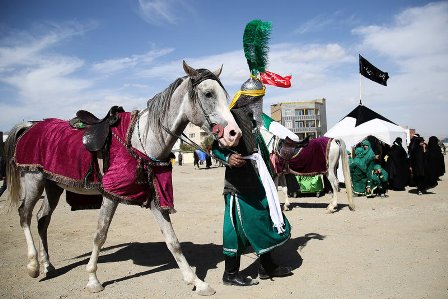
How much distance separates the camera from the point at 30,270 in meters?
3.91

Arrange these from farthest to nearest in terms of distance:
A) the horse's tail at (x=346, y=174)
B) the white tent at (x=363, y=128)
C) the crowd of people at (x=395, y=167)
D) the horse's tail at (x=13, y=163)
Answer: the white tent at (x=363, y=128) < the crowd of people at (x=395, y=167) < the horse's tail at (x=346, y=174) < the horse's tail at (x=13, y=163)

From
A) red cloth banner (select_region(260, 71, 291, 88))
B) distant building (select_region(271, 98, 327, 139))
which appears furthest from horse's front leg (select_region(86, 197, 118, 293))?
distant building (select_region(271, 98, 327, 139))

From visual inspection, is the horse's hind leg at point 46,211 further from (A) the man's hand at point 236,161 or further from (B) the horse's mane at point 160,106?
(A) the man's hand at point 236,161

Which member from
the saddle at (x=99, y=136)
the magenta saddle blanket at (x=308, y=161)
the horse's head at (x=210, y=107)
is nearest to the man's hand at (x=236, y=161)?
the horse's head at (x=210, y=107)

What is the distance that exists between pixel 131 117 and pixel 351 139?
1085 cm

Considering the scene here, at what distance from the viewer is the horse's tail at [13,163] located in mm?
4316

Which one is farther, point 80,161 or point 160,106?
point 80,161

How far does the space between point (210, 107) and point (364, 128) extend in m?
11.0

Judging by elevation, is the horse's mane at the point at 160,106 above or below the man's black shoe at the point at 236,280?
above

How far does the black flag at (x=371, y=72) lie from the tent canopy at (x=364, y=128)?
2805mm

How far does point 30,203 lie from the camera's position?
4062 millimetres

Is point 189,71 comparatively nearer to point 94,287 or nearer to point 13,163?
point 94,287

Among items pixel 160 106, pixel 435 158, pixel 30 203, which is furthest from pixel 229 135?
pixel 435 158

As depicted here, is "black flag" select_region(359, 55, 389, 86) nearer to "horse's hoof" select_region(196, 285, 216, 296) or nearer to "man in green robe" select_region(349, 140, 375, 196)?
"man in green robe" select_region(349, 140, 375, 196)
